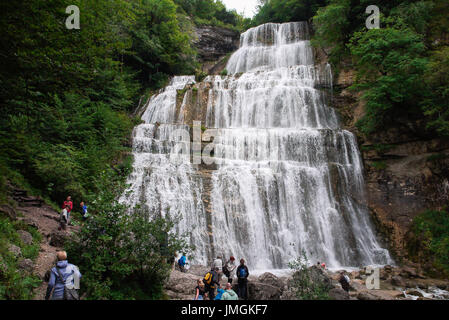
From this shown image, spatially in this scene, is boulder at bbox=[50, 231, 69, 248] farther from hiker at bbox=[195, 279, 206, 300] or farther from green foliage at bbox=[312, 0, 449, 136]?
green foliage at bbox=[312, 0, 449, 136]

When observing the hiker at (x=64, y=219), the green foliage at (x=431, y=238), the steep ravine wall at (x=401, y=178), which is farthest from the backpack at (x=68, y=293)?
the steep ravine wall at (x=401, y=178)

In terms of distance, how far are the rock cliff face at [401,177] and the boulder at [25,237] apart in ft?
53.0

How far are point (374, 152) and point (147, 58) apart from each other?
23.7 meters

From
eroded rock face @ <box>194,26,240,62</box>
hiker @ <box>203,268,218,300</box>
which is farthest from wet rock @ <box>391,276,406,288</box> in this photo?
eroded rock face @ <box>194,26,240,62</box>

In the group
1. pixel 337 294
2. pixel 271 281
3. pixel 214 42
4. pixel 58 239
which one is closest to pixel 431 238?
pixel 337 294

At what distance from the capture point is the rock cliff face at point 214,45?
113 ft

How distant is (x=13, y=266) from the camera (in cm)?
575

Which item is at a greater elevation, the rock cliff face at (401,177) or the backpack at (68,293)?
the rock cliff face at (401,177)

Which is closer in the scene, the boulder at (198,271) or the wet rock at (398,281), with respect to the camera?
the boulder at (198,271)

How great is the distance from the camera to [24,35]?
6230 mm

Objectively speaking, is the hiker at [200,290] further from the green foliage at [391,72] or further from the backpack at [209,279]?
the green foliage at [391,72]

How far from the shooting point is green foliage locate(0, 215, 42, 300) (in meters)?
5.01
